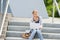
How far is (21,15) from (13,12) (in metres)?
0.38

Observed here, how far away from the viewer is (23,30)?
852 cm

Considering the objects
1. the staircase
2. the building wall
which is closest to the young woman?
the staircase

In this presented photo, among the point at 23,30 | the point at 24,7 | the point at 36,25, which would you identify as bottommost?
the point at 23,30

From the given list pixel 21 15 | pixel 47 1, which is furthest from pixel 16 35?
pixel 47 1

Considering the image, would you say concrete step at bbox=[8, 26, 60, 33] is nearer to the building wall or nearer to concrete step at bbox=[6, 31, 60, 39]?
concrete step at bbox=[6, 31, 60, 39]

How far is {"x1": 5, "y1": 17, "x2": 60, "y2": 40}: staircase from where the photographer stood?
816cm

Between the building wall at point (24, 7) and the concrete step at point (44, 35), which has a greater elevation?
the building wall at point (24, 7)

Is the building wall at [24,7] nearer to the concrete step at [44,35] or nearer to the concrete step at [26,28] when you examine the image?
the concrete step at [26,28]

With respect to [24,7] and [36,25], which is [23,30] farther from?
[24,7]

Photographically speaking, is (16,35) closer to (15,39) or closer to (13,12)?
(15,39)

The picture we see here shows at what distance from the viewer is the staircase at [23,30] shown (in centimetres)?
816

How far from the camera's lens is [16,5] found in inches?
420

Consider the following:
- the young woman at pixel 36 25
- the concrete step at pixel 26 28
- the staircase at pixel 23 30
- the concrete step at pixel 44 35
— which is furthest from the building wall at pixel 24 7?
the young woman at pixel 36 25

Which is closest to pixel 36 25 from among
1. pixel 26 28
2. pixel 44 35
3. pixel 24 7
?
pixel 44 35
